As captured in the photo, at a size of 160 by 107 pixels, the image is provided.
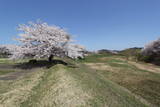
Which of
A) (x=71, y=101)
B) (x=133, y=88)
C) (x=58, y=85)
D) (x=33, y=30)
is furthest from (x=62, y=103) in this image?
(x=33, y=30)

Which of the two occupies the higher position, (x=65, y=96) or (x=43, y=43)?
(x=43, y=43)

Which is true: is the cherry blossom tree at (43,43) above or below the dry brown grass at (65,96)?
above

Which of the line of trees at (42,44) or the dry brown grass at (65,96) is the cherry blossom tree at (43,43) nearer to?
the line of trees at (42,44)

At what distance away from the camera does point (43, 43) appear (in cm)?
1731

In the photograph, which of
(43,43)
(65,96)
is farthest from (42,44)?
(65,96)

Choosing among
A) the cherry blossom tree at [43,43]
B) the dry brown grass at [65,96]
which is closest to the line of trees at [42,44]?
the cherry blossom tree at [43,43]

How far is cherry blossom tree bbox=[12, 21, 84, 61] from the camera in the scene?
1706 centimetres

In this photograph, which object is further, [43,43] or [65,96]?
[43,43]

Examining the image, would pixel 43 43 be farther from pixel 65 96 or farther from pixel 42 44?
pixel 65 96

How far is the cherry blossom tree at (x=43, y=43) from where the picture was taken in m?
17.1

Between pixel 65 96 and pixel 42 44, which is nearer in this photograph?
pixel 65 96

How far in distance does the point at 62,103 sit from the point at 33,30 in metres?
15.2

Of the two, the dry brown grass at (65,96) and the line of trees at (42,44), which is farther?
the line of trees at (42,44)

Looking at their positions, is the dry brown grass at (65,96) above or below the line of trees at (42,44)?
below
